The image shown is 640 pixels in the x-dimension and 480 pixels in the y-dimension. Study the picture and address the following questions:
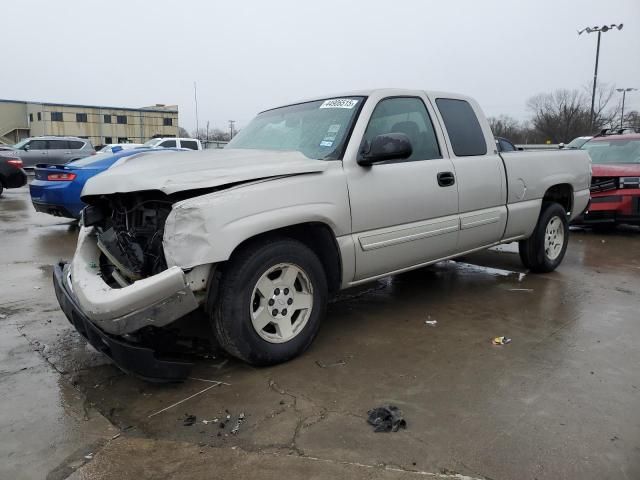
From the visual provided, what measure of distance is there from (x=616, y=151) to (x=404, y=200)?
7.66 m

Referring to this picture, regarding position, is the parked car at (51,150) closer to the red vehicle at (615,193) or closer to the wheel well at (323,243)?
the red vehicle at (615,193)

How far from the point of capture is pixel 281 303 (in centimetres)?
333

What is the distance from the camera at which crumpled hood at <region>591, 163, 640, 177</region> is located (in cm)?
834

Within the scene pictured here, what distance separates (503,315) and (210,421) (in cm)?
285

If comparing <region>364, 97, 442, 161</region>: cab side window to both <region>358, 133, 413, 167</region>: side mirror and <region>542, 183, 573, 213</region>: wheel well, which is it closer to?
<region>358, 133, 413, 167</region>: side mirror

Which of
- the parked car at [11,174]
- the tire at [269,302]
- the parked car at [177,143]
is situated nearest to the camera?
the tire at [269,302]

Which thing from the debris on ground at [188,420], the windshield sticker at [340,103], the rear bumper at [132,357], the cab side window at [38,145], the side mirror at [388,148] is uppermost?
the cab side window at [38,145]

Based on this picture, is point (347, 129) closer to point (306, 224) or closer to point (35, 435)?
point (306, 224)

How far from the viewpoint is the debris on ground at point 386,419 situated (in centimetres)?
266

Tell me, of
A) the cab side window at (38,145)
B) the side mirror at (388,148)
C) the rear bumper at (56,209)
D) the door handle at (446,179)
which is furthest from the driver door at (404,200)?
the cab side window at (38,145)

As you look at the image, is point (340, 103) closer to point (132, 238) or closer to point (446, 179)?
point (446, 179)

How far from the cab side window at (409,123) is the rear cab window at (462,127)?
0.78 ft

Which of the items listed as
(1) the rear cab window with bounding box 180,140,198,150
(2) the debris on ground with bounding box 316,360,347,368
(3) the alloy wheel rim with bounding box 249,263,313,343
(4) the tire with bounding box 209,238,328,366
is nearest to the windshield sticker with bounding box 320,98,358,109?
(4) the tire with bounding box 209,238,328,366

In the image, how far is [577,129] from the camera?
4941 centimetres
